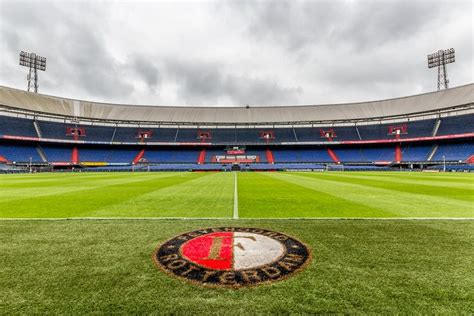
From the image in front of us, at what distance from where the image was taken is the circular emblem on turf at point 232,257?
271cm

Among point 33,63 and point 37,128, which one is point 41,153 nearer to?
point 37,128

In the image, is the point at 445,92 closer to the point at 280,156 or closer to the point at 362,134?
the point at 362,134

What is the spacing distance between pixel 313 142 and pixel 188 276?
187 ft

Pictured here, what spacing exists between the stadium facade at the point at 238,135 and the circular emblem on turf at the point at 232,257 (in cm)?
4303

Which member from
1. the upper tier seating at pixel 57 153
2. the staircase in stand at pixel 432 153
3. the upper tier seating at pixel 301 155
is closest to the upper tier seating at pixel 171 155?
the upper tier seating at pixel 57 153

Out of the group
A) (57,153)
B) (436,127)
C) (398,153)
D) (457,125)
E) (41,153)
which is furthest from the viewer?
(398,153)

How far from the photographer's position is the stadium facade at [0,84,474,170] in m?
45.5

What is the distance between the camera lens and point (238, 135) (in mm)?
60688

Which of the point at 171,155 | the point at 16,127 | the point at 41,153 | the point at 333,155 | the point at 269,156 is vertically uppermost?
the point at 16,127

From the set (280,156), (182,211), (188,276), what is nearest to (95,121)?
(280,156)

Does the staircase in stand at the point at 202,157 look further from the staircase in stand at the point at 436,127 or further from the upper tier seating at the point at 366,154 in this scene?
the staircase in stand at the point at 436,127

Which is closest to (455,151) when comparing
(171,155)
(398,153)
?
(398,153)

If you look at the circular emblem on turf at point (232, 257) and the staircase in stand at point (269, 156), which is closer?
the circular emblem on turf at point (232, 257)

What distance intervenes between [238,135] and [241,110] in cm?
935
